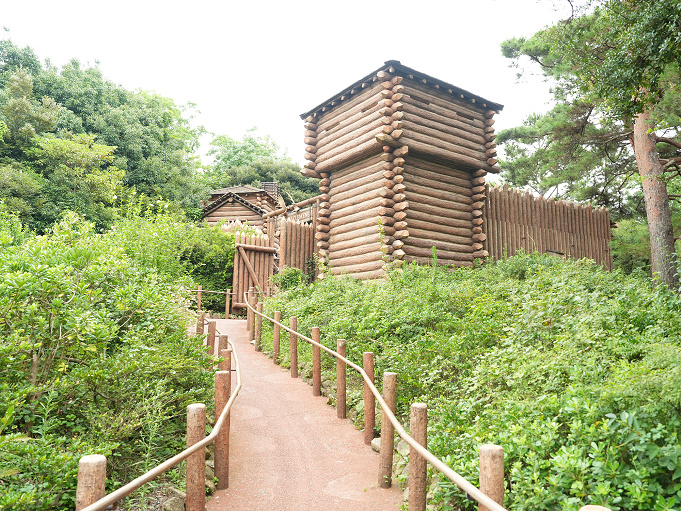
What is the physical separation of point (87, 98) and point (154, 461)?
27.8m

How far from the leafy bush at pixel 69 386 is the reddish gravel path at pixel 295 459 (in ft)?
2.43

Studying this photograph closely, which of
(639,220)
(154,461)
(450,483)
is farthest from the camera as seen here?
(639,220)

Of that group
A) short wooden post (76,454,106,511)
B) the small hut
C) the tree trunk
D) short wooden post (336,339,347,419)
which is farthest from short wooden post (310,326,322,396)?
the small hut

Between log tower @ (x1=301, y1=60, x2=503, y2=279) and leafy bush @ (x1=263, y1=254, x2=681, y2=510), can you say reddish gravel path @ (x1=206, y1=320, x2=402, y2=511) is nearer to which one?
leafy bush @ (x1=263, y1=254, x2=681, y2=510)

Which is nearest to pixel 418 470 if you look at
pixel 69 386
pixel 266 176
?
pixel 69 386

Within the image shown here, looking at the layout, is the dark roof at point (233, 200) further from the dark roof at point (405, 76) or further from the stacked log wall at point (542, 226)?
the stacked log wall at point (542, 226)

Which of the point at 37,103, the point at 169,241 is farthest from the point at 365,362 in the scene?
the point at 37,103

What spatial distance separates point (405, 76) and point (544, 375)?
900 cm

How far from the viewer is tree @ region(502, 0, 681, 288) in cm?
562

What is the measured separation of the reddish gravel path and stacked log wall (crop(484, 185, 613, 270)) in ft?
27.2

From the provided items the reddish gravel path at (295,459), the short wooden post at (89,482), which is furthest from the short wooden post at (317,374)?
the short wooden post at (89,482)

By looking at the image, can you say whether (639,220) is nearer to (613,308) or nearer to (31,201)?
(613,308)

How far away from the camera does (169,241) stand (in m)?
12.6

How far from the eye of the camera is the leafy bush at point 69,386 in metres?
3.35
